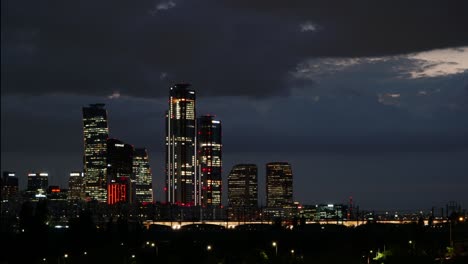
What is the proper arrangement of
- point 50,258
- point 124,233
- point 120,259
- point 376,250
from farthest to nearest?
1. point 124,233
2. point 376,250
3. point 50,258
4. point 120,259

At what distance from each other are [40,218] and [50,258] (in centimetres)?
684

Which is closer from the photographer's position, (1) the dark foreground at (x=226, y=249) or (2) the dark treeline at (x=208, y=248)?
(1) the dark foreground at (x=226, y=249)

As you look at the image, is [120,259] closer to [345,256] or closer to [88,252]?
[88,252]

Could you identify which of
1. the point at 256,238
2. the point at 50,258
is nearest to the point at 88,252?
the point at 50,258

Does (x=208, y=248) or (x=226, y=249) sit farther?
(x=226, y=249)

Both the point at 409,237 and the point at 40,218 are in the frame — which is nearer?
the point at 40,218

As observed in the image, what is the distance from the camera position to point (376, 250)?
128m

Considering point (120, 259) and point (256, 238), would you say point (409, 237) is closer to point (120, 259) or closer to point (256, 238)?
point (256, 238)

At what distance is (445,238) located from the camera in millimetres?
144250

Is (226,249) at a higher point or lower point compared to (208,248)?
lower

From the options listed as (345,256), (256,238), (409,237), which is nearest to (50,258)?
(256,238)

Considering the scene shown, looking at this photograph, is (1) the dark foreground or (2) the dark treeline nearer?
(1) the dark foreground

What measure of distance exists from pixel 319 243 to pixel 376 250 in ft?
44.8

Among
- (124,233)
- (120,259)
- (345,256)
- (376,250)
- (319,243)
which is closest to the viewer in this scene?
(345,256)
